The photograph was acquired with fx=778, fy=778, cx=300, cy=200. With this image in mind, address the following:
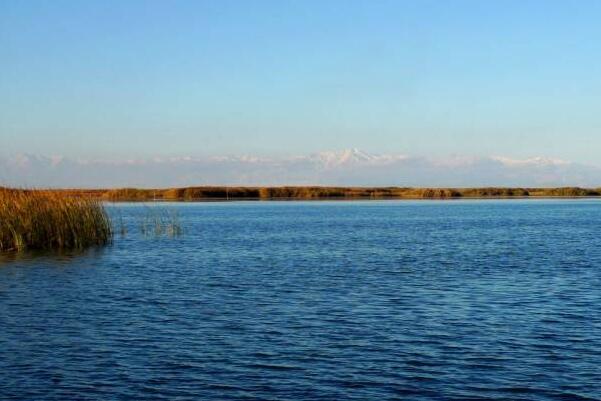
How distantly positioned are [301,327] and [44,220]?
23.7 meters

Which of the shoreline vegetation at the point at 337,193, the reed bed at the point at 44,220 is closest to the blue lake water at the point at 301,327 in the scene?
the reed bed at the point at 44,220

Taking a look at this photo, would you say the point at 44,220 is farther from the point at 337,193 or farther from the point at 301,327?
the point at 337,193

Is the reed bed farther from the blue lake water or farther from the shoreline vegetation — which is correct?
the shoreline vegetation

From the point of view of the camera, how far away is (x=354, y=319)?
19578 millimetres

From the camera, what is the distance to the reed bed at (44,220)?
37094 millimetres

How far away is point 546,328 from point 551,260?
17.4 metres

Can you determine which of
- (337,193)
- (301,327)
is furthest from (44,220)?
(337,193)

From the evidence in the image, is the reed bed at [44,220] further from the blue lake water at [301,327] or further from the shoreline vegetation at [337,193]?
the shoreline vegetation at [337,193]

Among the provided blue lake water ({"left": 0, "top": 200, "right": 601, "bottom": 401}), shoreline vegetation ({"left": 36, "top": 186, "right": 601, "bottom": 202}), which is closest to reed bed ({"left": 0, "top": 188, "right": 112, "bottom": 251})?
blue lake water ({"left": 0, "top": 200, "right": 601, "bottom": 401})

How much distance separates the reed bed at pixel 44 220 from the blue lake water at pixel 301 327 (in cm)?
274

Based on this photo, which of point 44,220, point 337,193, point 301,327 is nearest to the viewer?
point 301,327

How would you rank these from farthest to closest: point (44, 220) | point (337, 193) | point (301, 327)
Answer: point (337, 193) → point (44, 220) → point (301, 327)

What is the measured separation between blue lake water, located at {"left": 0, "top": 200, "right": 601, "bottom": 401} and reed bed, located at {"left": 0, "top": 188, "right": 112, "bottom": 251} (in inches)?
108

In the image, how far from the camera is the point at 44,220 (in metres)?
38.3
